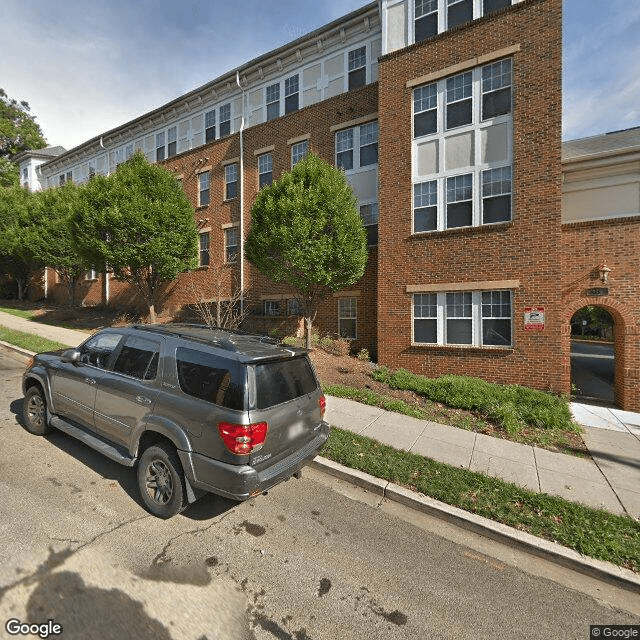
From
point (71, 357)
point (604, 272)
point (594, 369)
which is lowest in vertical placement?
point (594, 369)

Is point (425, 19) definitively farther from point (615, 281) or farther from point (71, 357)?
point (71, 357)

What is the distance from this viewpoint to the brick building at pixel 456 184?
9.02 meters

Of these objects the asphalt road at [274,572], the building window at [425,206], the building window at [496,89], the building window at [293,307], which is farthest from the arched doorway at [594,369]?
the building window at [293,307]

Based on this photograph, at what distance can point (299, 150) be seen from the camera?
14422 millimetres

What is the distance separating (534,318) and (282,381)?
861 centimetres

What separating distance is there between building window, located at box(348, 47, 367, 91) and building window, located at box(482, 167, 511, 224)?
22.6ft

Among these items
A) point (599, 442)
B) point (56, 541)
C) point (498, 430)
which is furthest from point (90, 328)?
point (599, 442)

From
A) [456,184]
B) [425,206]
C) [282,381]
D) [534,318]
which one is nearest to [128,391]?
[282,381]

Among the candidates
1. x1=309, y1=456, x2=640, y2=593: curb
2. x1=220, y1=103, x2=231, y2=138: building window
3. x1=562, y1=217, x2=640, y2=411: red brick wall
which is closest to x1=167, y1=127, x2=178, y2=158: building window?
x1=220, y1=103, x2=231, y2=138: building window

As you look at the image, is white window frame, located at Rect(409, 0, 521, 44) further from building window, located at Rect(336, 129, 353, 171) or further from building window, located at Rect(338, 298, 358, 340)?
building window, located at Rect(338, 298, 358, 340)

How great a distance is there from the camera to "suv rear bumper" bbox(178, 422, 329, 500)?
10.1 feet

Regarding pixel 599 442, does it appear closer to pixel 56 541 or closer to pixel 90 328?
pixel 56 541

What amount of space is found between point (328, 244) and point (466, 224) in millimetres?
4463

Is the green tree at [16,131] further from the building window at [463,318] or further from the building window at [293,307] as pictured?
the building window at [463,318]
